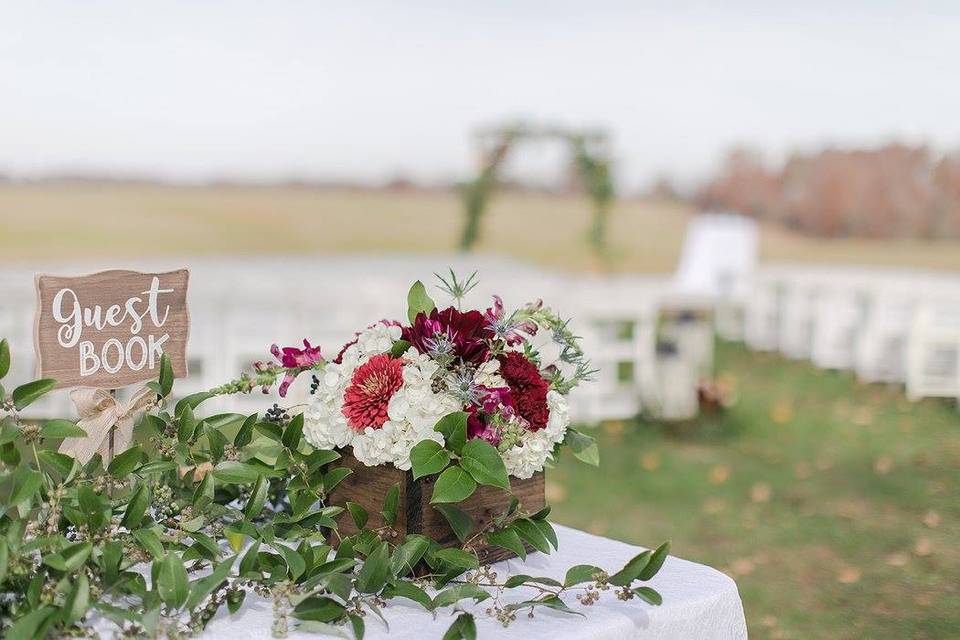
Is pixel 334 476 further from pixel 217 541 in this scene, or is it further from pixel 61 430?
pixel 61 430

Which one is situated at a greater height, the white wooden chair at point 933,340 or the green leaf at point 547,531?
the green leaf at point 547,531

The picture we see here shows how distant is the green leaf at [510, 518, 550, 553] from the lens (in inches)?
60.0

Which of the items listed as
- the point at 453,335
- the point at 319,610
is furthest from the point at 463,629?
the point at 453,335

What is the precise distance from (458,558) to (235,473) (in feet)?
1.35

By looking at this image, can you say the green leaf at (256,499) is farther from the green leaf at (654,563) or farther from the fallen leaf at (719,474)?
the fallen leaf at (719,474)

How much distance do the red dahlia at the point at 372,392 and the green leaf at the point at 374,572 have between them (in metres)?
0.19

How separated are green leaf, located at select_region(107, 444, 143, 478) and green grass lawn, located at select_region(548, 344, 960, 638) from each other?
2.50 metres

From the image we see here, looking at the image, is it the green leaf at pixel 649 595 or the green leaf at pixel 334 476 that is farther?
the green leaf at pixel 334 476

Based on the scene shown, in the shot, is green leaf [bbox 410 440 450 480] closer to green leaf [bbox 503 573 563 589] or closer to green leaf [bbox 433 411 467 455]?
green leaf [bbox 433 411 467 455]

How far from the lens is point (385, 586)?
1.43 m

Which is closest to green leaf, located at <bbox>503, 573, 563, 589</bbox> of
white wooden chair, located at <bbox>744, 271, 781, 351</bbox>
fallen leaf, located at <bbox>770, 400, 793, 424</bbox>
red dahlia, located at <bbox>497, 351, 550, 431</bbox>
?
red dahlia, located at <bbox>497, 351, 550, 431</bbox>

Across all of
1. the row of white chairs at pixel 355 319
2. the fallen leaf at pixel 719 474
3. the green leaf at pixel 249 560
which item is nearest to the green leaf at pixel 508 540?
the green leaf at pixel 249 560

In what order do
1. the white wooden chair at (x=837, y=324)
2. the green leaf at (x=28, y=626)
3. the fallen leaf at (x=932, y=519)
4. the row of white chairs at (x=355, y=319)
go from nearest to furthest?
the green leaf at (x=28, y=626), the fallen leaf at (x=932, y=519), the row of white chairs at (x=355, y=319), the white wooden chair at (x=837, y=324)

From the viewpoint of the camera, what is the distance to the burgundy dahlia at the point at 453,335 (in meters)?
1.53
